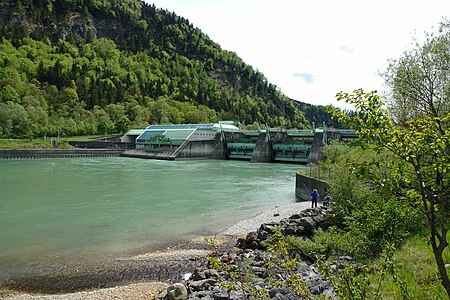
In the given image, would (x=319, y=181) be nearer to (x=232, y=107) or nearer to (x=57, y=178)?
(x=57, y=178)

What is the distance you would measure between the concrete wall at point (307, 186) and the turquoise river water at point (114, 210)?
790mm

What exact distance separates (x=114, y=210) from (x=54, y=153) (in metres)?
48.3

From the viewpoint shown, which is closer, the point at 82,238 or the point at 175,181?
the point at 82,238

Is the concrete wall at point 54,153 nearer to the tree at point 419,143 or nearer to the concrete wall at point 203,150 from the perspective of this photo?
the concrete wall at point 203,150

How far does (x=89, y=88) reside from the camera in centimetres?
10588

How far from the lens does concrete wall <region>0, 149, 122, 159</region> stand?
182 ft

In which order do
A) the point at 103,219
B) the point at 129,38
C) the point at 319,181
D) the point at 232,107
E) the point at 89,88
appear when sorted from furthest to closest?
the point at 129,38, the point at 232,107, the point at 89,88, the point at 319,181, the point at 103,219

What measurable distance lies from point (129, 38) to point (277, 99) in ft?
271

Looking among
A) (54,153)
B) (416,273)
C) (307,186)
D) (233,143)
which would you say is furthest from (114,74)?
(416,273)

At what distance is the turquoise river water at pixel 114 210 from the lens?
12.2m

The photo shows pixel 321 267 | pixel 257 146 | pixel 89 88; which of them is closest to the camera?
pixel 321 267

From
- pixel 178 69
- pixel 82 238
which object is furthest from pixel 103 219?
pixel 178 69

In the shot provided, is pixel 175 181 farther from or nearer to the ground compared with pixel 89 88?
nearer to the ground

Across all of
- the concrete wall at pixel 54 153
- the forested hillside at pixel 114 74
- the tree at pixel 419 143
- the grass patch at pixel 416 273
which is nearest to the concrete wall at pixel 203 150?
the concrete wall at pixel 54 153
